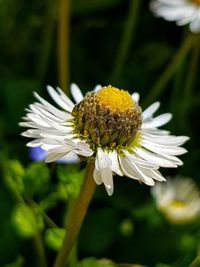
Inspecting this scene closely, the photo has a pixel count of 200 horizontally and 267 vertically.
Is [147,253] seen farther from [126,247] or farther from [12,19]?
[12,19]

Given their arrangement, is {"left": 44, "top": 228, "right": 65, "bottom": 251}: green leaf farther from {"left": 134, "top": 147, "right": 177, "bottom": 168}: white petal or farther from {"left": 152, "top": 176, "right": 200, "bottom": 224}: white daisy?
{"left": 152, "top": 176, "right": 200, "bottom": 224}: white daisy

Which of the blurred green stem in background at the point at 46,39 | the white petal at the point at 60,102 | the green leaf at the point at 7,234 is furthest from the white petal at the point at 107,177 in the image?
the blurred green stem in background at the point at 46,39

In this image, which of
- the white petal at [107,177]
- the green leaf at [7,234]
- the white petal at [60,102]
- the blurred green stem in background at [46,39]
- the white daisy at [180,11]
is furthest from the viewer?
the blurred green stem in background at [46,39]

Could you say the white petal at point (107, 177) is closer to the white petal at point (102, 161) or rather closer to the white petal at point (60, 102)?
the white petal at point (102, 161)

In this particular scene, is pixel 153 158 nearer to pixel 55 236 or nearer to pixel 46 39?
pixel 55 236

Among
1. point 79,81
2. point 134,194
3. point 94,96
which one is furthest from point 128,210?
point 94,96
